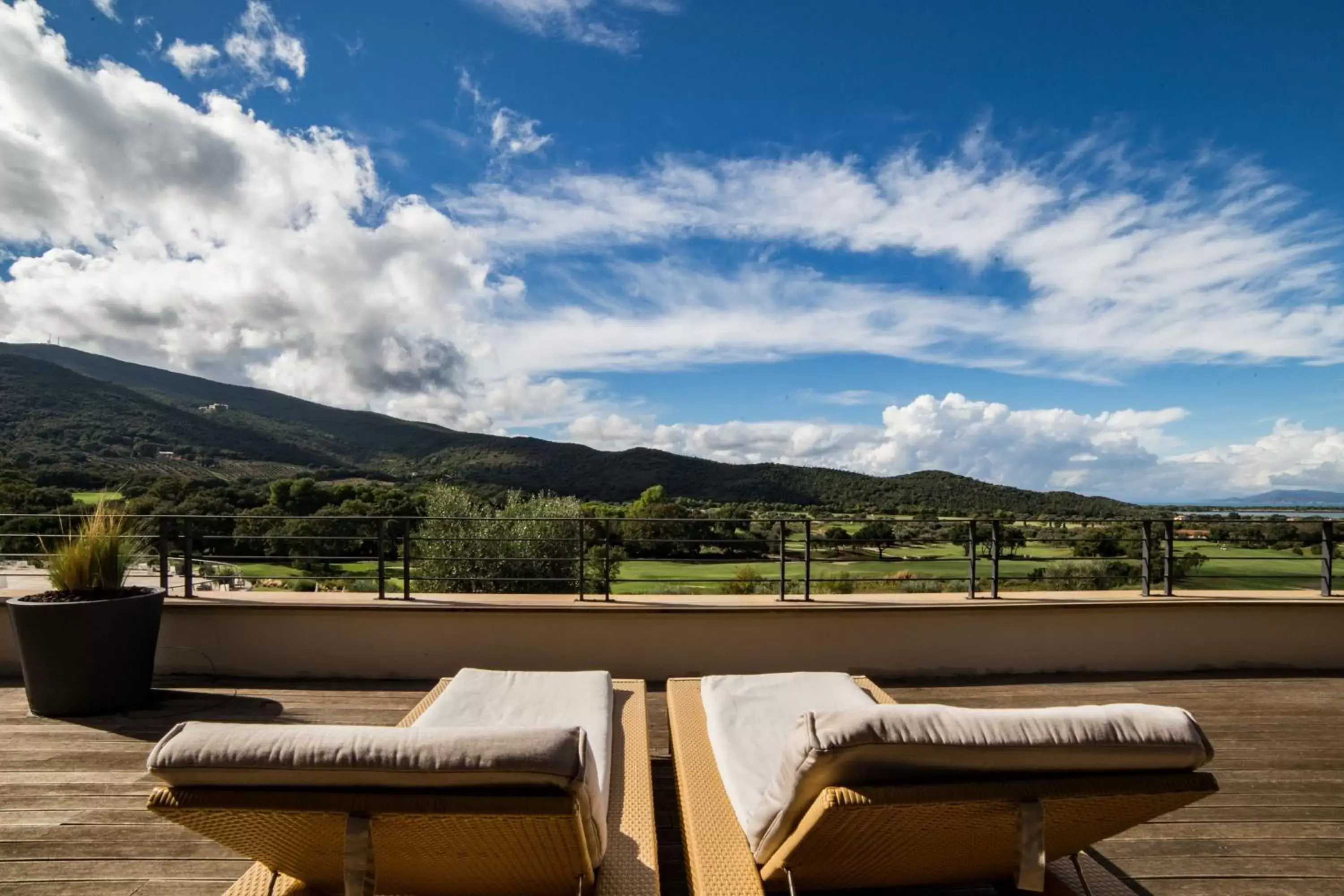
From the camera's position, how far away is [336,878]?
1505mm

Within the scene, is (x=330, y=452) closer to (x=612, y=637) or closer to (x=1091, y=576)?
(x=612, y=637)

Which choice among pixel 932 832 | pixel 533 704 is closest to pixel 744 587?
pixel 533 704

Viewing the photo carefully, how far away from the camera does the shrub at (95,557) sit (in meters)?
3.93

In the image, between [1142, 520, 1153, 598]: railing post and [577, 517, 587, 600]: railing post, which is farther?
[1142, 520, 1153, 598]: railing post

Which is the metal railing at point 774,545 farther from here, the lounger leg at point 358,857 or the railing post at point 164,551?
the lounger leg at point 358,857

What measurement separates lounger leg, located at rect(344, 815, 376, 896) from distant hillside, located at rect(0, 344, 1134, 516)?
29.8 feet

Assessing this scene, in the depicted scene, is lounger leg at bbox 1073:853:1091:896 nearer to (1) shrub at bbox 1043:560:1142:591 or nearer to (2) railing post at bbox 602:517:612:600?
(2) railing post at bbox 602:517:612:600

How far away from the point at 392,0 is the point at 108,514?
4.23m

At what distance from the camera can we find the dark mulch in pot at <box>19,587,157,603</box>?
12.6 feet

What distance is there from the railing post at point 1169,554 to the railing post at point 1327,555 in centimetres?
111

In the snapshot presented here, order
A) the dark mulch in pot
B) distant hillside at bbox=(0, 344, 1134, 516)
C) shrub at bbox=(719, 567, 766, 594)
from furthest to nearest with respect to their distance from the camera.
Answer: distant hillside at bbox=(0, 344, 1134, 516)
shrub at bbox=(719, 567, 766, 594)
the dark mulch in pot

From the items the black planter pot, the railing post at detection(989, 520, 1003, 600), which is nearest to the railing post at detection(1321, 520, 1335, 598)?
the railing post at detection(989, 520, 1003, 600)

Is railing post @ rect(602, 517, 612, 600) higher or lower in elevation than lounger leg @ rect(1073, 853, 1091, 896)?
higher

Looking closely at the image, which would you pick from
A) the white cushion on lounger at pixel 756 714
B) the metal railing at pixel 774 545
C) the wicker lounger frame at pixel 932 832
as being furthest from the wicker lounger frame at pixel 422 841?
the metal railing at pixel 774 545
